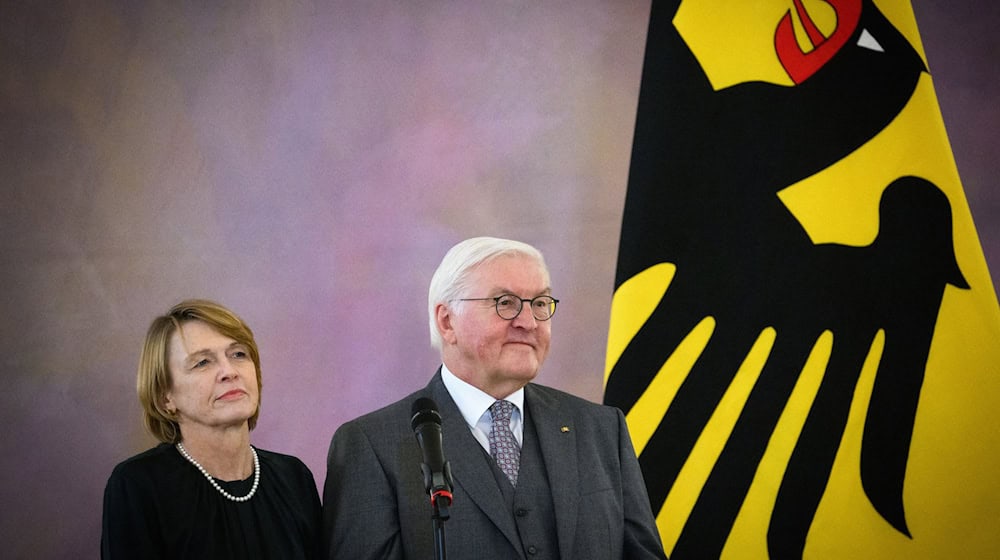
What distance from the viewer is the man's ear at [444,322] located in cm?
268

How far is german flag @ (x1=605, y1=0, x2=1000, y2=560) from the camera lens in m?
3.43

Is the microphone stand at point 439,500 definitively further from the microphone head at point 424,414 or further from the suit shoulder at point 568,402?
the suit shoulder at point 568,402

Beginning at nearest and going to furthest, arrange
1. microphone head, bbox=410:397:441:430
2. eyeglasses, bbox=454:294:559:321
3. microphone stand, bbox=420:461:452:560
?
microphone stand, bbox=420:461:452:560, microphone head, bbox=410:397:441:430, eyeglasses, bbox=454:294:559:321

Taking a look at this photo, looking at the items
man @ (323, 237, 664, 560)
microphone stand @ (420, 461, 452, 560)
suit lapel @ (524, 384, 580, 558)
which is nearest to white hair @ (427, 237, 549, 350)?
man @ (323, 237, 664, 560)

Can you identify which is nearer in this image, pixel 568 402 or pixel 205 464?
pixel 205 464

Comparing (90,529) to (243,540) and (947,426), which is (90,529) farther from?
(947,426)

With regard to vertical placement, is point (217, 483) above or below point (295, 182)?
below

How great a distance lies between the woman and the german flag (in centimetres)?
153

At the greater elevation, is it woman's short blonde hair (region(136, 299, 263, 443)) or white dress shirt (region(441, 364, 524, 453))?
woman's short blonde hair (region(136, 299, 263, 443))

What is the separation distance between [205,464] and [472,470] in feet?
2.32

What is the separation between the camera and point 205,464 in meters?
2.40

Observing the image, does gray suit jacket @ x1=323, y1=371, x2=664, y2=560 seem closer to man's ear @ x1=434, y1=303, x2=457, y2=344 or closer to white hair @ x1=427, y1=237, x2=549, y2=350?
man's ear @ x1=434, y1=303, x2=457, y2=344

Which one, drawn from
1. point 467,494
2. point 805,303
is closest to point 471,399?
point 467,494

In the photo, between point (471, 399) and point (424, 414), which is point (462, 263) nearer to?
point (471, 399)
